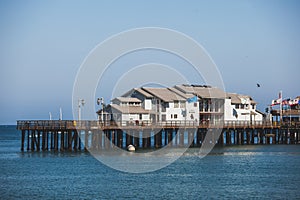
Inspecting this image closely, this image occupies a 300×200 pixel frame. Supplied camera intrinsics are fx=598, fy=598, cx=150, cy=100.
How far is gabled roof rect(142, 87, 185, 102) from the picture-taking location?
81750 mm

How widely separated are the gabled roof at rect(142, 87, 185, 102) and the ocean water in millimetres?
17713

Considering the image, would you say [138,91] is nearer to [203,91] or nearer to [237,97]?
[203,91]

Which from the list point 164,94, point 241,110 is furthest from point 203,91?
point 164,94

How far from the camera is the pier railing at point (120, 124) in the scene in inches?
2675

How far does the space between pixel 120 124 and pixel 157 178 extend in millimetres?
25285

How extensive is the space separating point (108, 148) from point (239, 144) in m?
23.1

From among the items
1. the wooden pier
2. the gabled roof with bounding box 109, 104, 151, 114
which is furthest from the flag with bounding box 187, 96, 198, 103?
the gabled roof with bounding box 109, 104, 151, 114

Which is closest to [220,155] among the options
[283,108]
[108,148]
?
[108,148]

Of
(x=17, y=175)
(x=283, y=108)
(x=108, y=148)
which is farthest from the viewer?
(x=283, y=108)

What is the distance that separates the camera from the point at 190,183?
147ft

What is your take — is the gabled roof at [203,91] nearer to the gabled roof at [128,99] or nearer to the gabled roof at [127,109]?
the gabled roof at [128,99]

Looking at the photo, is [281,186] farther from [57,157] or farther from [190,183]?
[57,157]

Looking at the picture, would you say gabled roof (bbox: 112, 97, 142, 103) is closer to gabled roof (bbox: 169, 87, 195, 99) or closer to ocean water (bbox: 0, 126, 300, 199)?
gabled roof (bbox: 169, 87, 195, 99)

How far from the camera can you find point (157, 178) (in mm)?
47781
